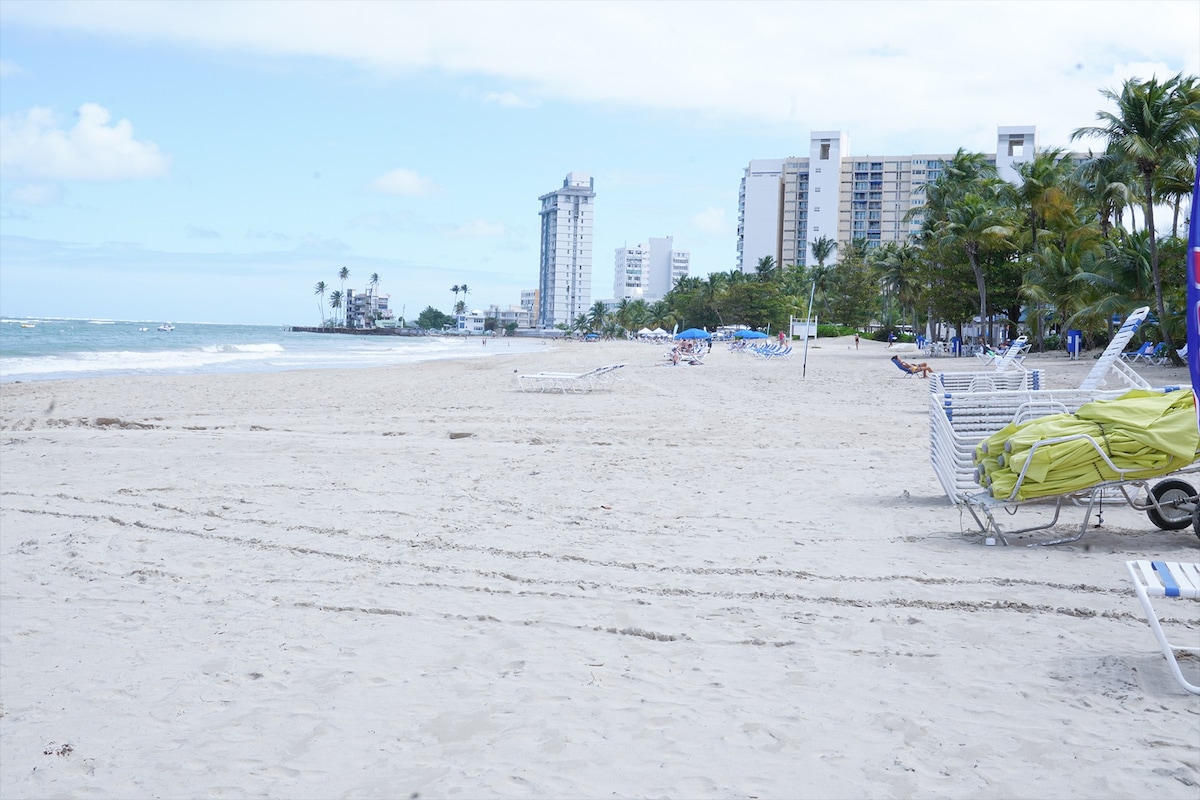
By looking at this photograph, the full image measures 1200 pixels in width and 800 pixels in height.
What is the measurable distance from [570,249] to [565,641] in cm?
19167

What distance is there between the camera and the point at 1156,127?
26.1 meters

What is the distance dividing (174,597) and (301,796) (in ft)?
7.79

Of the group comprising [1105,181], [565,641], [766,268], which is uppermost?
[766,268]

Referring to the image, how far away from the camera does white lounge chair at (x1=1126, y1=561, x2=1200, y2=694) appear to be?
3.48 meters

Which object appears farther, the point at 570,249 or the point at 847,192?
the point at 570,249

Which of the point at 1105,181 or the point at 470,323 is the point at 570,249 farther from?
the point at 1105,181

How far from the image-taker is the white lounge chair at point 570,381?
19.0 metres

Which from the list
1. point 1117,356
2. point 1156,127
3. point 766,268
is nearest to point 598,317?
point 766,268

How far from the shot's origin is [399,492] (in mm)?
7730

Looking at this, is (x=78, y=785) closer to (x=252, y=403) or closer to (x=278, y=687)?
(x=278, y=687)

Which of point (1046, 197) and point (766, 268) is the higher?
point (766, 268)

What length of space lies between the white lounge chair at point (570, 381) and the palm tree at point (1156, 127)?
1488cm

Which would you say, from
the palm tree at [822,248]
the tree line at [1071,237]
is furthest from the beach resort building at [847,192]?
the tree line at [1071,237]

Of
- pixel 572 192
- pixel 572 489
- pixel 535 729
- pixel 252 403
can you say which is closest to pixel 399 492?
pixel 572 489
